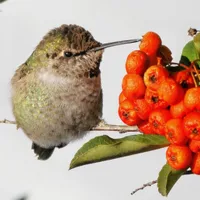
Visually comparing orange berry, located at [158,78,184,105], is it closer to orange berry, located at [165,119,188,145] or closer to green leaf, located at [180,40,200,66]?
orange berry, located at [165,119,188,145]

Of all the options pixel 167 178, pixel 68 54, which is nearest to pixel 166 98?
pixel 167 178

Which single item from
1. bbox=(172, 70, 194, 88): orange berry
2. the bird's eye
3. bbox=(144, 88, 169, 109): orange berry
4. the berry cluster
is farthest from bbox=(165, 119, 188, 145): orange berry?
the bird's eye

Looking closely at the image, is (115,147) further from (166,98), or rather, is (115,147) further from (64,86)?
(64,86)

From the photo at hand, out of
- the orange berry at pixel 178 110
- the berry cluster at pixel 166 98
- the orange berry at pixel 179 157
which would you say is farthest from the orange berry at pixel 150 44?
the orange berry at pixel 179 157

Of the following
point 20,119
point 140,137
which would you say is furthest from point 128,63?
point 20,119

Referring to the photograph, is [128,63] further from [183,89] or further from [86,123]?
[86,123]

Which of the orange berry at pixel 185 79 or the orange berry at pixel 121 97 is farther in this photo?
the orange berry at pixel 121 97

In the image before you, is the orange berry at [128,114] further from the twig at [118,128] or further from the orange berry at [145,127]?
the twig at [118,128]
